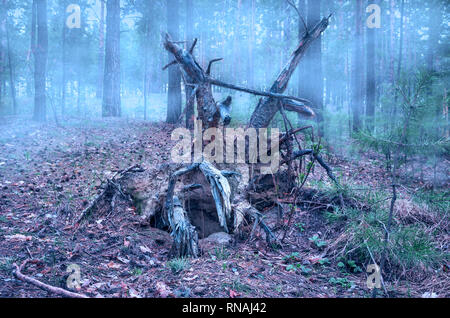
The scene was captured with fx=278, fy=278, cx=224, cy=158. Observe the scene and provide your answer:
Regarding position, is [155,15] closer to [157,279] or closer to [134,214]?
[134,214]

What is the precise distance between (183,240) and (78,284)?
96 centimetres

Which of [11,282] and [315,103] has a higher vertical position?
[315,103]

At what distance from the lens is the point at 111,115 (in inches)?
434

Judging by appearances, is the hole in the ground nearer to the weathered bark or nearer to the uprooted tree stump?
the uprooted tree stump

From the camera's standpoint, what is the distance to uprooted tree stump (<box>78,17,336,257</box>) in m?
3.19

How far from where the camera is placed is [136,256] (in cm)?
263

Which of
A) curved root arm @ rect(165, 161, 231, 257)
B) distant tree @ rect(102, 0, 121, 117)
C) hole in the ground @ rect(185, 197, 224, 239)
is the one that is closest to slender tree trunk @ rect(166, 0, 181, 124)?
distant tree @ rect(102, 0, 121, 117)

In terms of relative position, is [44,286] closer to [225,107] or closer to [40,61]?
[225,107]

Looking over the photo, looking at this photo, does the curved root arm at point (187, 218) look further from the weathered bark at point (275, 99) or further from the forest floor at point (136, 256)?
the weathered bark at point (275, 99)

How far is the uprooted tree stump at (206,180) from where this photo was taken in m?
3.19

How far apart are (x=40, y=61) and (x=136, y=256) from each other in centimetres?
1001

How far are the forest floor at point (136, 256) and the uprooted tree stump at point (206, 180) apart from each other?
262mm
